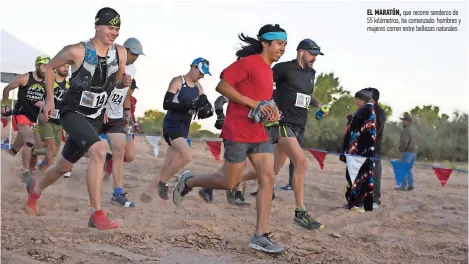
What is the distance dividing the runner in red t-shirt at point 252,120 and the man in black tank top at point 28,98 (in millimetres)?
4702

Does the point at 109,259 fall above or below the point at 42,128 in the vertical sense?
below

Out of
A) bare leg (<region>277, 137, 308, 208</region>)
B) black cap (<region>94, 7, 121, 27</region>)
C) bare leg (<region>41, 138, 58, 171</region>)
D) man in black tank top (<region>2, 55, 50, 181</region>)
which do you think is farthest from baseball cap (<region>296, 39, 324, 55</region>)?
bare leg (<region>41, 138, 58, 171</region>)

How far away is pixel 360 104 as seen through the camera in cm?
910

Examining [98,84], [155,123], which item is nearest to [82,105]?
[98,84]

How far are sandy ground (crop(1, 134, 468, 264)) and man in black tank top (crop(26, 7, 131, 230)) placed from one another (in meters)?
0.49

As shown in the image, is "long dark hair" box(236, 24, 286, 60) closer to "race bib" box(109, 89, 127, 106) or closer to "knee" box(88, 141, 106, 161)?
"knee" box(88, 141, 106, 161)

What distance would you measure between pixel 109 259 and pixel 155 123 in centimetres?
2506

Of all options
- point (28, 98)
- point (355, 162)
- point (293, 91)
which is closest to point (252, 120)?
point (293, 91)

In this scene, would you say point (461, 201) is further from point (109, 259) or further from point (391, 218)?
point (109, 259)

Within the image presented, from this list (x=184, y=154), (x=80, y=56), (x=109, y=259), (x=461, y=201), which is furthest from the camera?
(x=461, y=201)

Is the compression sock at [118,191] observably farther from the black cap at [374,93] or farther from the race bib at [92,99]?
the black cap at [374,93]

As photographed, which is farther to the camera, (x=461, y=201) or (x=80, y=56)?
(x=461, y=201)

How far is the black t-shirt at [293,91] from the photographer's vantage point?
7.20 m

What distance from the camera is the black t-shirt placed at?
7199 mm
